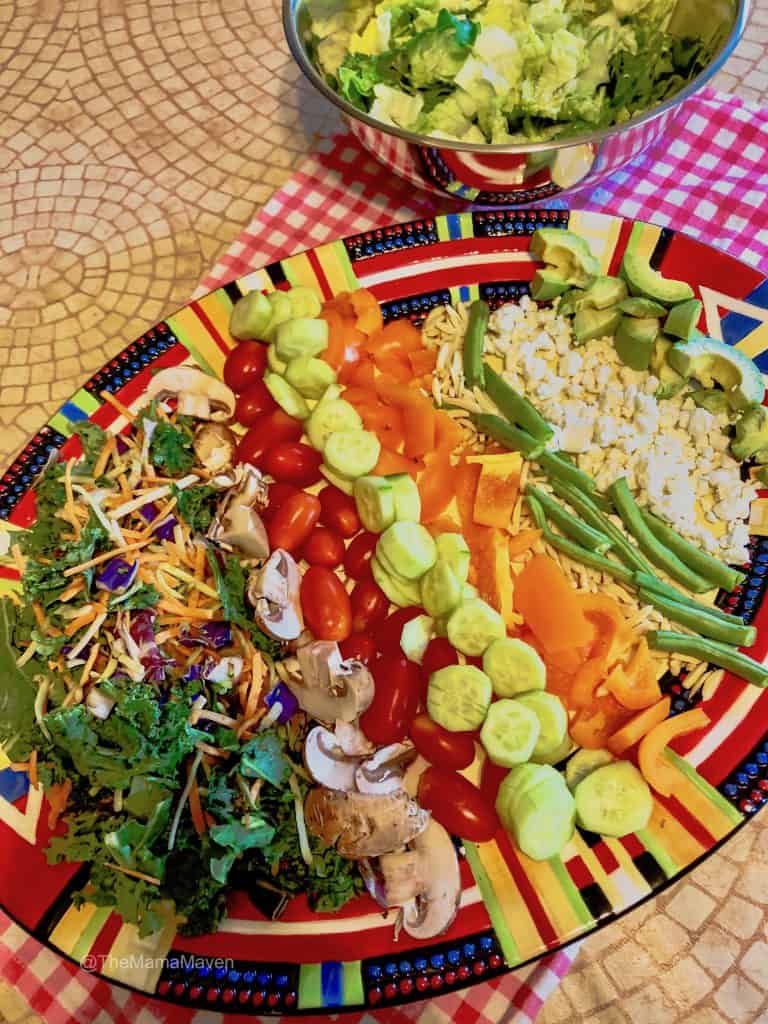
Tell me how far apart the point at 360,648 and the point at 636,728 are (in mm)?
544

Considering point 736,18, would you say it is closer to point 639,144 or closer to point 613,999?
point 639,144

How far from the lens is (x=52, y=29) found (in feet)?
10.2

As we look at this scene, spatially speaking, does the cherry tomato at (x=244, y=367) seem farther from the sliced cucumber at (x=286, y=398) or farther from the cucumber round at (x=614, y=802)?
the cucumber round at (x=614, y=802)

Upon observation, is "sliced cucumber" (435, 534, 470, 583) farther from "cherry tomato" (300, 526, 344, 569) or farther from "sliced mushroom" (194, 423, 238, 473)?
"sliced mushroom" (194, 423, 238, 473)

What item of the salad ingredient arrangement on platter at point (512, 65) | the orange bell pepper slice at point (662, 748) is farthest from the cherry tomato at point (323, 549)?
the salad ingredient arrangement on platter at point (512, 65)

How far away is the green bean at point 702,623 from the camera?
61.1 inches

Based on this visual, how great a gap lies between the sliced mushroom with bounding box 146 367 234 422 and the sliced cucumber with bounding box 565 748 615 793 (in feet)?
3.57

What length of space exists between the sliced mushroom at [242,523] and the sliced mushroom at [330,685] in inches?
10.1

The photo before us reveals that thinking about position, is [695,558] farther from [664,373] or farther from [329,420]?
[329,420]

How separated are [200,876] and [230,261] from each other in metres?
1.64

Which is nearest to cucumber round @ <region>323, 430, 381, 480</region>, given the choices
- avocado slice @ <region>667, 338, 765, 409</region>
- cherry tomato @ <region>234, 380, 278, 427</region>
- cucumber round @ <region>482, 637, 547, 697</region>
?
cherry tomato @ <region>234, 380, 278, 427</region>

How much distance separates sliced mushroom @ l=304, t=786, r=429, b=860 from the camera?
1366 millimetres

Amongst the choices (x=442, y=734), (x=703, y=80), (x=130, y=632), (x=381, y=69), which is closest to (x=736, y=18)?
(x=703, y=80)

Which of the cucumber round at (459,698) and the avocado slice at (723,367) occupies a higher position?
the avocado slice at (723,367)
